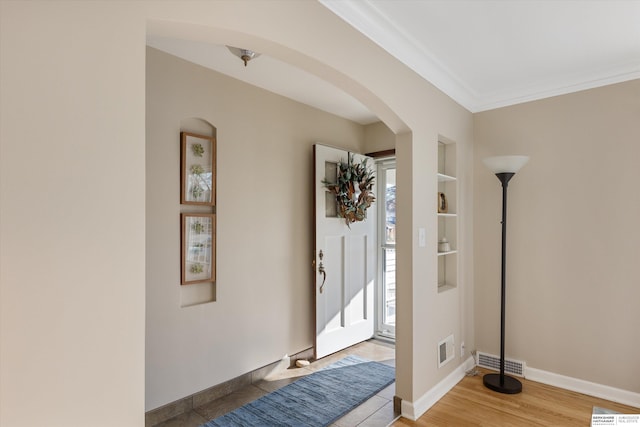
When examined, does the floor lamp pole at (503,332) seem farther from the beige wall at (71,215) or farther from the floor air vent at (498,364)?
the beige wall at (71,215)

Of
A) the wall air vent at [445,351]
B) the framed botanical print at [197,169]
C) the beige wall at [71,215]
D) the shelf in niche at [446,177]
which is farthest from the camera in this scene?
the shelf in niche at [446,177]

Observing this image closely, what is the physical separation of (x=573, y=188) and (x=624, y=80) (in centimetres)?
85

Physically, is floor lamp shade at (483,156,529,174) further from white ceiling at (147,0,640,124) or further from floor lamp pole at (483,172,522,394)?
white ceiling at (147,0,640,124)

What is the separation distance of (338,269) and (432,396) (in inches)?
57.4

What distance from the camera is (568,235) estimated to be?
2.94 metres

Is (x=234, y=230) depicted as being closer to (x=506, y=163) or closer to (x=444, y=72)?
(x=444, y=72)

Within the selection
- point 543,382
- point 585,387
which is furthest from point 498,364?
point 585,387

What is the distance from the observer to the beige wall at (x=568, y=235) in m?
2.71

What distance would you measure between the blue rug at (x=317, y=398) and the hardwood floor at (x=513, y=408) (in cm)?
46

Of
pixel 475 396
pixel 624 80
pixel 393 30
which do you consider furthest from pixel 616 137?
pixel 475 396

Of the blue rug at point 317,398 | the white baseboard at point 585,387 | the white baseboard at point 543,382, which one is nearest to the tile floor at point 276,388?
the blue rug at point 317,398

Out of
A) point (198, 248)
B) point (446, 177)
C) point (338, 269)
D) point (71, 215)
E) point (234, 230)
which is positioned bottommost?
point (338, 269)

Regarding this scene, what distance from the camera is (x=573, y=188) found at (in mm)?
2922

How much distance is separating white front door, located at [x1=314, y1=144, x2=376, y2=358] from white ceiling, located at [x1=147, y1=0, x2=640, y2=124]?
0.83 metres
